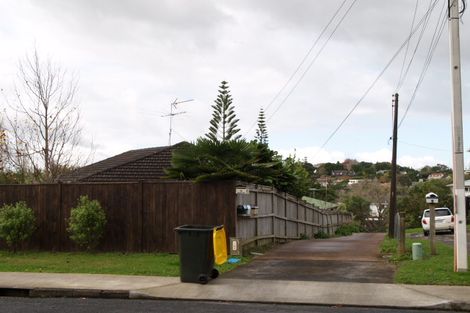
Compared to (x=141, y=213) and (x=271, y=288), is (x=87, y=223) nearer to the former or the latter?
(x=141, y=213)

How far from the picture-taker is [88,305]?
891 centimetres

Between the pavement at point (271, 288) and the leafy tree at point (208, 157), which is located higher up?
the leafy tree at point (208, 157)

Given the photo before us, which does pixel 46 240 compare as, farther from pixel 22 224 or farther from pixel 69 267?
pixel 69 267

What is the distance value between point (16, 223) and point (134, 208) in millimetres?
3320

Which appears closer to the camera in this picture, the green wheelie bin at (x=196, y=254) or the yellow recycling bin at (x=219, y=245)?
the green wheelie bin at (x=196, y=254)

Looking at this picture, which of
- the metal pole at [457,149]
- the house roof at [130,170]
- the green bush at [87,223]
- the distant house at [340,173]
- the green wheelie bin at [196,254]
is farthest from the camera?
the distant house at [340,173]

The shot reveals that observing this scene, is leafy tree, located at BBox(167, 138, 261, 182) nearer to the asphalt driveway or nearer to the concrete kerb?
the asphalt driveway

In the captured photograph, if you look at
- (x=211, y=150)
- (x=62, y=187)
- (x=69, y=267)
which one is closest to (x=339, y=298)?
(x=69, y=267)

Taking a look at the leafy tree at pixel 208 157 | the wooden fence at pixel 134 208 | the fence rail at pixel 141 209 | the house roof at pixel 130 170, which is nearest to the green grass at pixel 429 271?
the fence rail at pixel 141 209

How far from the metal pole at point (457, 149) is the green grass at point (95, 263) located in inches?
192

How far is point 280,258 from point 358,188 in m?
66.8

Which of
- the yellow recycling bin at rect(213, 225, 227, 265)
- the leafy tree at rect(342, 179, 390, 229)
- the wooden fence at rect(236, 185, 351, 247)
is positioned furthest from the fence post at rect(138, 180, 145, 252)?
the leafy tree at rect(342, 179, 390, 229)

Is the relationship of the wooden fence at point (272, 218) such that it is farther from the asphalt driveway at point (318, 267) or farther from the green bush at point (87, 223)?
the green bush at point (87, 223)

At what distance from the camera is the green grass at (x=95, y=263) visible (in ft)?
39.6
